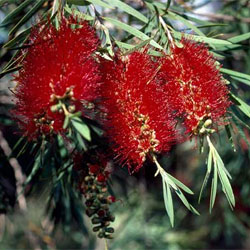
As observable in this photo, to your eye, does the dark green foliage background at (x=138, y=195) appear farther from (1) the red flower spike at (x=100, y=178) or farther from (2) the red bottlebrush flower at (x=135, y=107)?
(2) the red bottlebrush flower at (x=135, y=107)

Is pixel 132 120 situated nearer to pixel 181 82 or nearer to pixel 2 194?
pixel 181 82

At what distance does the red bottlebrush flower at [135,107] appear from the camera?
1014 millimetres

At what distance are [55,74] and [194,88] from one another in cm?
32

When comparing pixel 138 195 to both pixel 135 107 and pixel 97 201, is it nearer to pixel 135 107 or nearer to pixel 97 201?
pixel 97 201

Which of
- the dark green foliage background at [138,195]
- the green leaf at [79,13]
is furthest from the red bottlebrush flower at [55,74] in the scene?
the dark green foliage background at [138,195]

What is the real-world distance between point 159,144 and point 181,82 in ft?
0.48

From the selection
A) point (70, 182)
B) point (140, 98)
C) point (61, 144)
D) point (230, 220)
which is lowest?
point (230, 220)

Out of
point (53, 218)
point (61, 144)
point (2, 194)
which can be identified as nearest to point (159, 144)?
point (61, 144)

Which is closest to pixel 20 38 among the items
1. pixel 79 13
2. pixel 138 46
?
pixel 79 13

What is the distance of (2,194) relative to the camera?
1.66 metres

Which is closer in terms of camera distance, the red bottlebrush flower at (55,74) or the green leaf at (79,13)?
the red bottlebrush flower at (55,74)

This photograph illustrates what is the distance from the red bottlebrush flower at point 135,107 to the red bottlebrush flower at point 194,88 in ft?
0.12

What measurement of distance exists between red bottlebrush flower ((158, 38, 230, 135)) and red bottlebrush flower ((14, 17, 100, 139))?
0.17 meters

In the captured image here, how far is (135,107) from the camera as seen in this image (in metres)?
1.01
